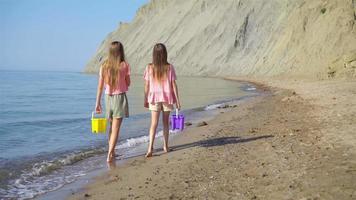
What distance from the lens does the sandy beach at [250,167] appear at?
16.2 feet

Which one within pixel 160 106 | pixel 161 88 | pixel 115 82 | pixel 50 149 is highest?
pixel 115 82

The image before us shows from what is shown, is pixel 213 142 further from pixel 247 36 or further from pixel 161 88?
pixel 247 36

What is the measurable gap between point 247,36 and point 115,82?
5845 cm

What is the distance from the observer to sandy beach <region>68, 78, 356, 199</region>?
16.2 ft

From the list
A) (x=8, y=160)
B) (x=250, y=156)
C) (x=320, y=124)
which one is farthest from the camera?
(x=320, y=124)

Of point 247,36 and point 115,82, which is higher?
point 247,36

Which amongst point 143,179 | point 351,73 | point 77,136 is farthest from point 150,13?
point 143,179

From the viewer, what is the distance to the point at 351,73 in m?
25.2

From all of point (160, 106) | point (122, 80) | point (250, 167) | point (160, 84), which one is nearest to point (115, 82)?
point (122, 80)

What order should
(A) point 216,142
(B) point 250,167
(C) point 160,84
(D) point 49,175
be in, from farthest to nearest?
(A) point 216,142
(C) point 160,84
(D) point 49,175
(B) point 250,167

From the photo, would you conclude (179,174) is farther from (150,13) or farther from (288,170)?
(150,13)

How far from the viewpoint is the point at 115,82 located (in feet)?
24.0

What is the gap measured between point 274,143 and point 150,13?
84898mm

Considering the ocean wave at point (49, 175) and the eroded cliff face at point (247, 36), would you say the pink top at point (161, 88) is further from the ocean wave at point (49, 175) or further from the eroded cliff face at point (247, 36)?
the eroded cliff face at point (247, 36)
